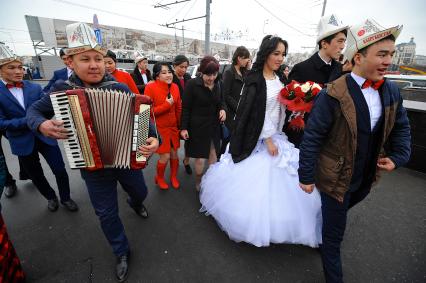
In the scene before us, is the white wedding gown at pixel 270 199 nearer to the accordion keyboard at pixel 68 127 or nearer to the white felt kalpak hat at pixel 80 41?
the accordion keyboard at pixel 68 127

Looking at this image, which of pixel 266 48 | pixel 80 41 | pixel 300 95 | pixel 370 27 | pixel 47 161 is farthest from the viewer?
pixel 47 161

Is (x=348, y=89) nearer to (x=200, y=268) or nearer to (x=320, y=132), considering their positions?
(x=320, y=132)

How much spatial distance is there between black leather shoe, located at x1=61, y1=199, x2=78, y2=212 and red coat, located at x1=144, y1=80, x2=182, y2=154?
4.27ft

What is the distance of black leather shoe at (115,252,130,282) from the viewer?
2092 mm

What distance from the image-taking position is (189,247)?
249cm

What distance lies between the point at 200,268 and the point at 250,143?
1324mm

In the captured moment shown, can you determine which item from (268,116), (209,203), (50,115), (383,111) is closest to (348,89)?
(383,111)

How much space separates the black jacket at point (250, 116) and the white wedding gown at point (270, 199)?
76 millimetres

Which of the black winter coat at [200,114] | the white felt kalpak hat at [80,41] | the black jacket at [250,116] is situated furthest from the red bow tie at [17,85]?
the black jacket at [250,116]

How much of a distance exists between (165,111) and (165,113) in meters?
0.07

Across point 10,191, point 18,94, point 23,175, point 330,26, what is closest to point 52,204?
point 10,191

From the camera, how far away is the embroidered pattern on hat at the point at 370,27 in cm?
151

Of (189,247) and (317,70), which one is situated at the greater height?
(317,70)

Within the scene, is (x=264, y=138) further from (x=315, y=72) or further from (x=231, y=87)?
(x=231, y=87)
